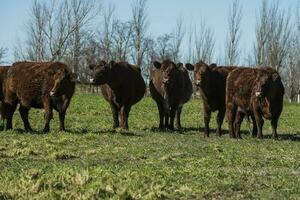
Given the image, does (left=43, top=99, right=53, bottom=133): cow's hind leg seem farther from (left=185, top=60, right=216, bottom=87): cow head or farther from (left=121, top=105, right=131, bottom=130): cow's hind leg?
(left=185, top=60, right=216, bottom=87): cow head

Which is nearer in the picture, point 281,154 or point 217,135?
point 281,154

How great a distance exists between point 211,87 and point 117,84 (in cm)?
327

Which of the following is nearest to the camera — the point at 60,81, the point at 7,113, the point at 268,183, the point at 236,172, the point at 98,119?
the point at 268,183

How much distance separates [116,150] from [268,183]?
14.5ft

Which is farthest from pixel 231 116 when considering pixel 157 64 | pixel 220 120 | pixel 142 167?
pixel 142 167

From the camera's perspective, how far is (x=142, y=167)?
9.26m

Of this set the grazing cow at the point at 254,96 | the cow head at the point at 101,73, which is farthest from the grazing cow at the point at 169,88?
the grazing cow at the point at 254,96

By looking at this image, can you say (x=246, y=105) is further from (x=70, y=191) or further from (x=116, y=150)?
(x=70, y=191)

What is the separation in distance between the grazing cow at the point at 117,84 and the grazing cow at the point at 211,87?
2.68m

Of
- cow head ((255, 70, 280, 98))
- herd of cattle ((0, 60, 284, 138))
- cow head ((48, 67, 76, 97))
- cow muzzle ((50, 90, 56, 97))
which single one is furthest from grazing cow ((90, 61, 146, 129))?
cow head ((255, 70, 280, 98))

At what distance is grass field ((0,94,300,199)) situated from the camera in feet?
24.2

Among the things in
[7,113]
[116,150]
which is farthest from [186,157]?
[7,113]

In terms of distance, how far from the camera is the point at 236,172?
8984 mm

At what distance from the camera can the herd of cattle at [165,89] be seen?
15.8 m
